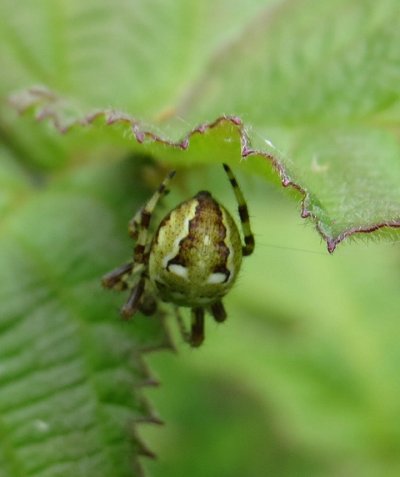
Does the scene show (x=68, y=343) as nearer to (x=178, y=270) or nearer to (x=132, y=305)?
(x=132, y=305)

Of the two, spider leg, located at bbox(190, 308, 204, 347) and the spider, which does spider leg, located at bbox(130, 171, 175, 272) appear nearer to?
the spider

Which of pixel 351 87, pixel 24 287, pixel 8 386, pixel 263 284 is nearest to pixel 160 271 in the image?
pixel 24 287

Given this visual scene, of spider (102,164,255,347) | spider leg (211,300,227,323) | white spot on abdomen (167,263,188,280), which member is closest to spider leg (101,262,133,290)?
spider (102,164,255,347)

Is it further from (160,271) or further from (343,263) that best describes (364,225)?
(343,263)

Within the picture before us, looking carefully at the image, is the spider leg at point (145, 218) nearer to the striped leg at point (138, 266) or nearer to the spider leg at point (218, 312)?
the striped leg at point (138, 266)

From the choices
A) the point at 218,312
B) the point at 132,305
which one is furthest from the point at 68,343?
the point at 218,312

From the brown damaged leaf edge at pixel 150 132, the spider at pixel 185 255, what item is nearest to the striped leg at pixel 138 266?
the spider at pixel 185 255
